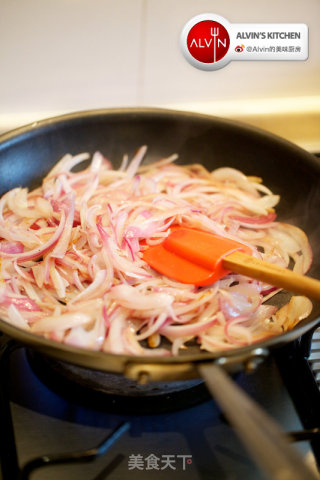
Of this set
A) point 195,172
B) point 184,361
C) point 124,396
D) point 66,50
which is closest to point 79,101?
point 66,50

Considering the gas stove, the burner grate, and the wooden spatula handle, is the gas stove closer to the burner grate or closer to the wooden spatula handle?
the burner grate

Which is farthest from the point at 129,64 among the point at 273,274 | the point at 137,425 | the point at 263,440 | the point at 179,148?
the point at 263,440

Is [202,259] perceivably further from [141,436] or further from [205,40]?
[205,40]

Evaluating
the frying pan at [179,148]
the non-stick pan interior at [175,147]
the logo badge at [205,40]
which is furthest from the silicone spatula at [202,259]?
the logo badge at [205,40]

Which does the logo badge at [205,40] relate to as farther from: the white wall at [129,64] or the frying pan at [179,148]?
the frying pan at [179,148]

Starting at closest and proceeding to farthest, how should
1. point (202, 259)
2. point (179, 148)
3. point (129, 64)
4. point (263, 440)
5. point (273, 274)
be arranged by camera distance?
point (263, 440)
point (273, 274)
point (202, 259)
point (179, 148)
point (129, 64)
